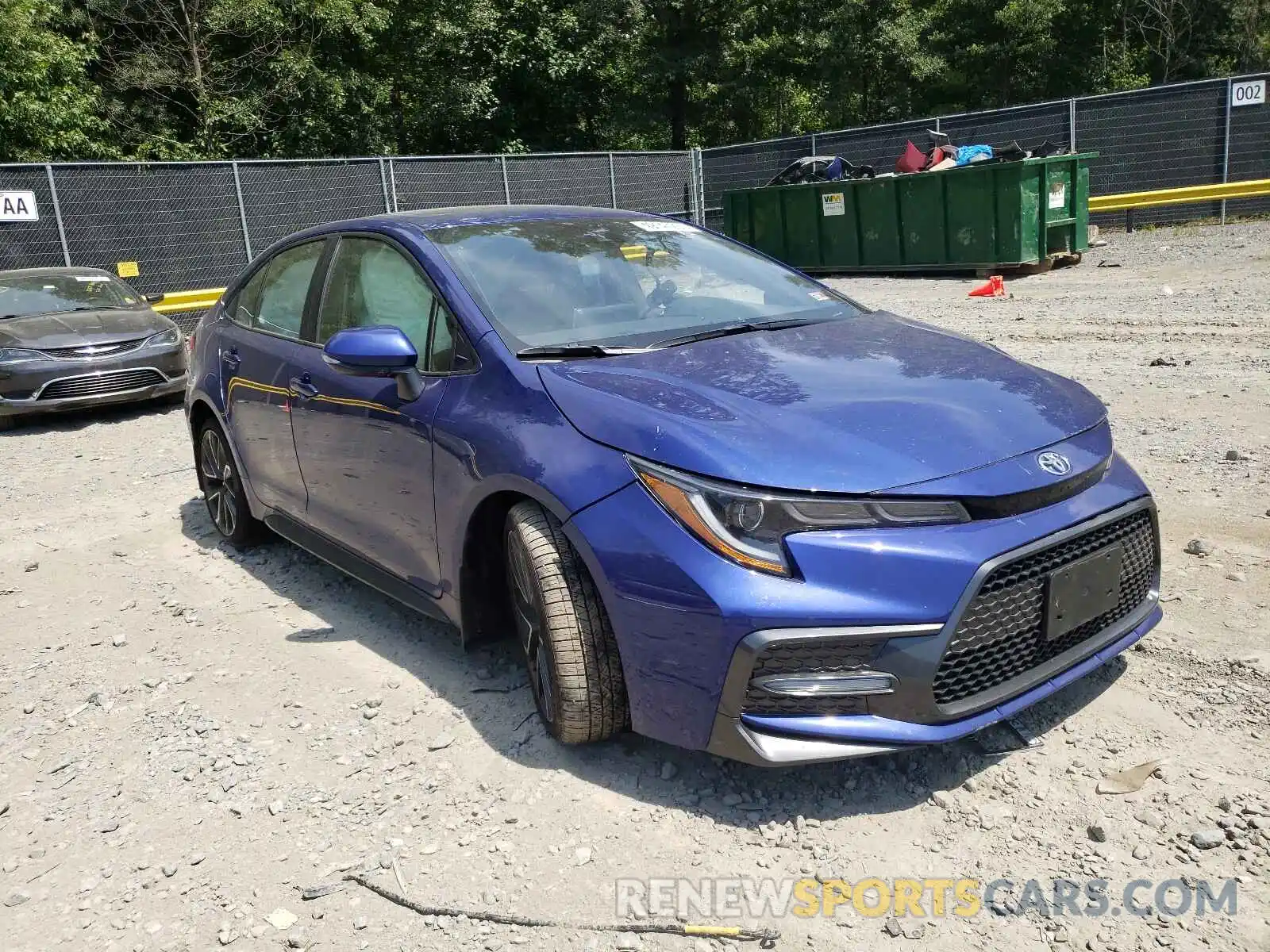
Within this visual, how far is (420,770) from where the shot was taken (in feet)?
10.3

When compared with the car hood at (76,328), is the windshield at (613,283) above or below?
above

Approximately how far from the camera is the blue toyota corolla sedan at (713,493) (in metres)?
2.51

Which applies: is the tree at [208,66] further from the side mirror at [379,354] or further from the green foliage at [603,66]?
the side mirror at [379,354]

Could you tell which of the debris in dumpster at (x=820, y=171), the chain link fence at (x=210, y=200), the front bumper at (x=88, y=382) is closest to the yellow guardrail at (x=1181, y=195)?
the debris in dumpster at (x=820, y=171)

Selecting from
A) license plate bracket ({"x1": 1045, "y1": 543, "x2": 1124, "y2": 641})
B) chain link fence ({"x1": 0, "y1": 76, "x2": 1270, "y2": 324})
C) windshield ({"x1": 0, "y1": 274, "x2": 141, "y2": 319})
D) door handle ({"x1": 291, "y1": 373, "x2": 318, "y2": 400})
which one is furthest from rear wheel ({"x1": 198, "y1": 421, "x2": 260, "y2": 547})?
chain link fence ({"x1": 0, "y1": 76, "x2": 1270, "y2": 324})

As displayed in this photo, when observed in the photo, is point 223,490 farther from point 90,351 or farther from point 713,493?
point 90,351

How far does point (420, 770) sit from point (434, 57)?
96.4 ft

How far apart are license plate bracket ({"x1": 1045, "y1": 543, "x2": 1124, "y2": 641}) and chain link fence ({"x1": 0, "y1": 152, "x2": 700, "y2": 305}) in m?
13.2

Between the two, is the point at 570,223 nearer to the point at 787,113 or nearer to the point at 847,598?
the point at 847,598

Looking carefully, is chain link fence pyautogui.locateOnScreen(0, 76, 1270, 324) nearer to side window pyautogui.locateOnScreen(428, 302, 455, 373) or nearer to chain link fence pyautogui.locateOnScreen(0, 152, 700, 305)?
chain link fence pyautogui.locateOnScreen(0, 152, 700, 305)

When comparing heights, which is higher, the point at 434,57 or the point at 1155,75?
the point at 434,57

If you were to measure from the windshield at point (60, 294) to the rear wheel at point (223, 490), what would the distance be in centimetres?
563

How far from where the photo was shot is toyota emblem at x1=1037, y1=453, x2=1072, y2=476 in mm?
2701

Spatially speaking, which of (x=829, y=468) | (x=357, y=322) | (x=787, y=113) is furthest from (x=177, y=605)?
(x=787, y=113)
